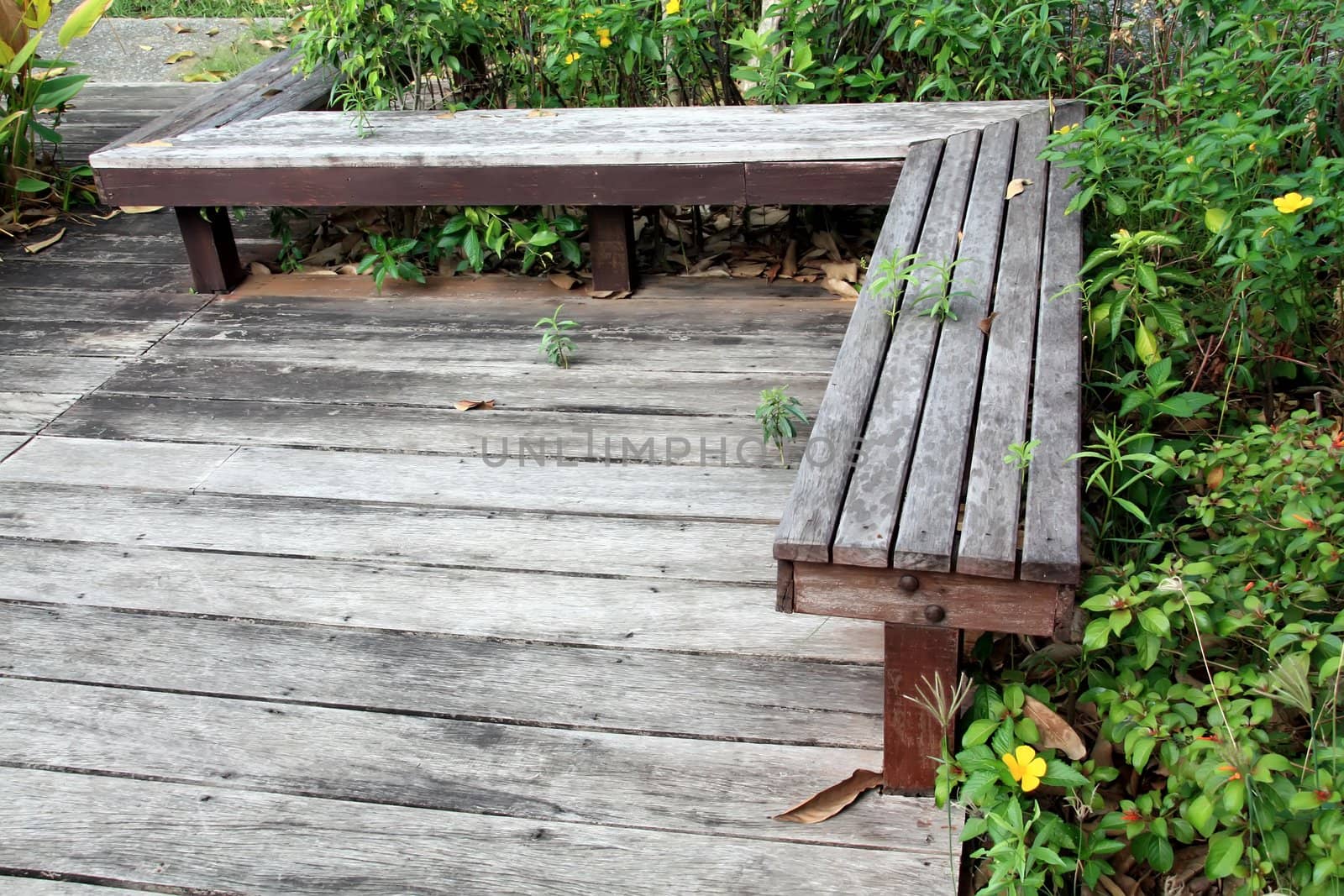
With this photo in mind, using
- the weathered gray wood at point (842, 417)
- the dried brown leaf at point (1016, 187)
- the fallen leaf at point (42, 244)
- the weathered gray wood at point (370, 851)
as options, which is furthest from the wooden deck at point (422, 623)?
the fallen leaf at point (42, 244)

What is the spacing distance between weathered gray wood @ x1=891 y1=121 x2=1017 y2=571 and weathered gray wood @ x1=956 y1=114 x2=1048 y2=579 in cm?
2

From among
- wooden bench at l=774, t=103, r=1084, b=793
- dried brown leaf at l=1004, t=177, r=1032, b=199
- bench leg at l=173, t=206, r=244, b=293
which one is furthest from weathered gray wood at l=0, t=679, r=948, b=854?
bench leg at l=173, t=206, r=244, b=293

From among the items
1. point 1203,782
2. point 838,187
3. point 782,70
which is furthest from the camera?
point 782,70

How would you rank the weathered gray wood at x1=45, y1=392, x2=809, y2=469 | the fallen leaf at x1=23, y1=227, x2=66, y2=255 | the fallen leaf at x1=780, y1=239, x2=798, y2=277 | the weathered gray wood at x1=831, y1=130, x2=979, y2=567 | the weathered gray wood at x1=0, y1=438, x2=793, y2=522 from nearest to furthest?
the weathered gray wood at x1=831, y1=130, x2=979, y2=567 < the weathered gray wood at x1=0, y1=438, x2=793, y2=522 < the weathered gray wood at x1=45, y1=392, x2=809, y2=469 < the fallen leaf at x1=780, y1=239, x2=798, y2=277 < the fallen leaf at x1=23, y1=227, x2=66, y2=255

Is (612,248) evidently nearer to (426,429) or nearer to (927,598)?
(426,429)

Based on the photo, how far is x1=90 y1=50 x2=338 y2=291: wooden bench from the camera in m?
4.04

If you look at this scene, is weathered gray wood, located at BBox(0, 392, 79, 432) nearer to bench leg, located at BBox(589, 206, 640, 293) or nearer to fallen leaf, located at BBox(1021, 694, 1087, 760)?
bench leg, located at BBox(589, 206, 640, 293)

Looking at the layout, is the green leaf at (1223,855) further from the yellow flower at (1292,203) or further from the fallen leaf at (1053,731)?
the yellow flower at (1292,203)

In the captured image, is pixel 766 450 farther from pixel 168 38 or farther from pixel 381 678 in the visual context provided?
pixel 168 38

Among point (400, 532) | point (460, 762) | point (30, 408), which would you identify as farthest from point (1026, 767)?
point (30, 408)

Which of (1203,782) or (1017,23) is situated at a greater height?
(1017,23)

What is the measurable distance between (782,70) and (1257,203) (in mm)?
1728

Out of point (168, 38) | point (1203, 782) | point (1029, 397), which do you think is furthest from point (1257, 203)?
point (168, 38)

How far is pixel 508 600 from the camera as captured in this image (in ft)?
8.38
